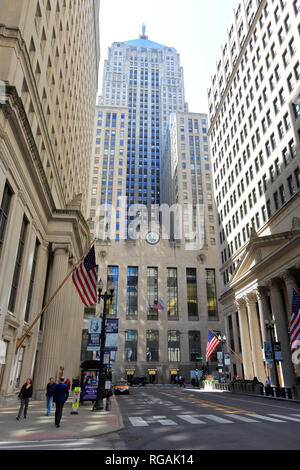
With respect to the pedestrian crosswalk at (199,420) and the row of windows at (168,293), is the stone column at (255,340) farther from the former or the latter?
the row of windows at (168,293)

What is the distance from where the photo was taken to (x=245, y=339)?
53188mm

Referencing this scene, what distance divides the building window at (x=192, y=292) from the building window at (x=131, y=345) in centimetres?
1417

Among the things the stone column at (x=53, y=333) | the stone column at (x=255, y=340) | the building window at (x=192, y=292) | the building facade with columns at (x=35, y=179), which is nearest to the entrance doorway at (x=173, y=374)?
the building window at (x=192, y=292)

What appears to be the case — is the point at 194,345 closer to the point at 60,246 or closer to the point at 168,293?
the point at 168,293

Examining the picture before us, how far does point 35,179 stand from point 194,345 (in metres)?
64.2

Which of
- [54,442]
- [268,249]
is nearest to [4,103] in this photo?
[54,442]

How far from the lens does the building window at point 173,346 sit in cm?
7750

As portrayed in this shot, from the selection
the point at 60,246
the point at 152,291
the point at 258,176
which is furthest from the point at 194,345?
the point at 60,246

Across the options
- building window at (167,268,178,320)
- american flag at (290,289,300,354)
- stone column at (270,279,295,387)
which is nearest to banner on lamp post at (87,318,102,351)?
american flag at (290,289,300,354)

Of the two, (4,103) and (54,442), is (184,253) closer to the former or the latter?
(4,103)

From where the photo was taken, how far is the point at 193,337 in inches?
3132

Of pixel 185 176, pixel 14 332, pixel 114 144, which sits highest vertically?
pixel 114 144

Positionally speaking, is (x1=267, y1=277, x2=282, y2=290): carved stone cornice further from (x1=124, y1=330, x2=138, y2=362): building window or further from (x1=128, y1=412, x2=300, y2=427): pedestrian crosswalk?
(x1=124, y1=330, x2=138, y2=362): building window
